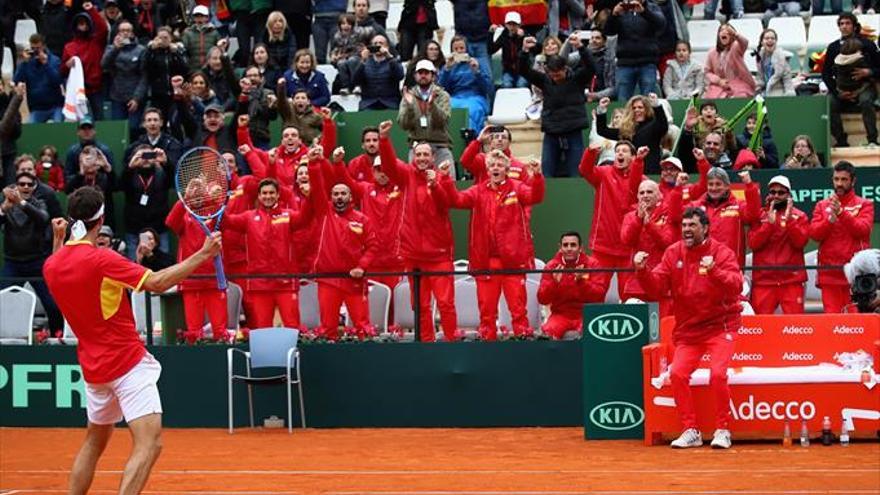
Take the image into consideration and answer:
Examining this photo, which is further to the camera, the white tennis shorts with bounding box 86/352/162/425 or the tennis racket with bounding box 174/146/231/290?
the tennis racket with bounding box 174/146/231/290

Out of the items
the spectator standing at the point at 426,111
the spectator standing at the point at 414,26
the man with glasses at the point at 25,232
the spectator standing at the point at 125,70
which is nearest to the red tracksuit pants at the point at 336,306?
the spectator standing at the point at 426,111

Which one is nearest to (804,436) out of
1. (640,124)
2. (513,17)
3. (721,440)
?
(721,440)

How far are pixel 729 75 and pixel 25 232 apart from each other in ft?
27.3

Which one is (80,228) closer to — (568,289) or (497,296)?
(497,296)

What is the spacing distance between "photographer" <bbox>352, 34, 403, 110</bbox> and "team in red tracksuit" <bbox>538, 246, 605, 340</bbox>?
495 centimetres

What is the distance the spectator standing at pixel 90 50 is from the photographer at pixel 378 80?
3.85 m

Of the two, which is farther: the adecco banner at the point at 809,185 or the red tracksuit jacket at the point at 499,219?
the adecco banner at the point at 809,185

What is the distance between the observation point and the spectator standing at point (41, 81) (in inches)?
910

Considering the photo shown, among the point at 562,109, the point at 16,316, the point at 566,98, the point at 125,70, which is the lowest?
the point at 16,316

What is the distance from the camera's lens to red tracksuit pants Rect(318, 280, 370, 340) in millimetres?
18203

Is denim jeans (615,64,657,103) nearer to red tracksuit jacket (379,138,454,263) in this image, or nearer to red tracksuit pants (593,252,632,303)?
red tracksuit pants (593,252,632,303)

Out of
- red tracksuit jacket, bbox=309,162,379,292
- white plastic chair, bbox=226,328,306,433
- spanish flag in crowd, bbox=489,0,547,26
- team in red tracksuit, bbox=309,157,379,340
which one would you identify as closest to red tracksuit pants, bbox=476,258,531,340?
team in red tracksuit, bbox=309,157,379,340

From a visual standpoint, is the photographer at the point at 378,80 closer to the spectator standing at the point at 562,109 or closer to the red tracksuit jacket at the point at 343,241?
the spectator standing at the point at 562,109

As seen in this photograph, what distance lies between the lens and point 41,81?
Answer: 23406 millimetres
